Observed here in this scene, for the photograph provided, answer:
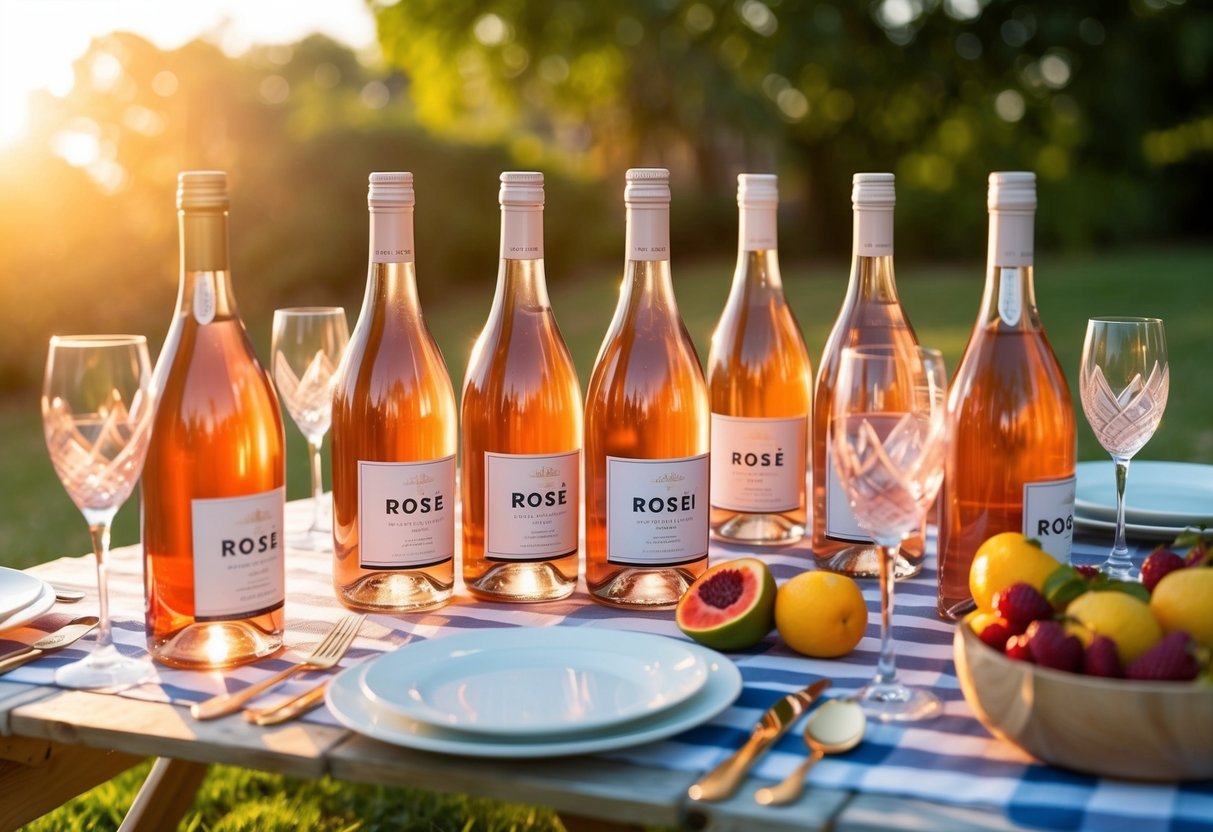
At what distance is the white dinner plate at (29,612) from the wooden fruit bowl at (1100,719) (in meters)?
1.31

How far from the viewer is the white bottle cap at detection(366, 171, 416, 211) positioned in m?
1.96

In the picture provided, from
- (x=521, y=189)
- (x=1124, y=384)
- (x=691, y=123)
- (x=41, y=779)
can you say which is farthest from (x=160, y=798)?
(x=691, y=123)

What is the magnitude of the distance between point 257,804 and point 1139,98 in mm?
16652

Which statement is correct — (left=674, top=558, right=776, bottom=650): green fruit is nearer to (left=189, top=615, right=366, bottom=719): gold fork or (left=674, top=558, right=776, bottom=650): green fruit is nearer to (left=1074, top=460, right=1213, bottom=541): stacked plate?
(left=189, top=615, right=366, bottom=719): gold fork

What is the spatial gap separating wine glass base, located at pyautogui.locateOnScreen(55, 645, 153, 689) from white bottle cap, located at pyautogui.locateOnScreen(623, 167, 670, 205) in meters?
1.00

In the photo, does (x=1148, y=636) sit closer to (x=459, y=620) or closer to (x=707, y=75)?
(x=459, y=620)

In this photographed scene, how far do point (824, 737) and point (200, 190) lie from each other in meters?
1.07

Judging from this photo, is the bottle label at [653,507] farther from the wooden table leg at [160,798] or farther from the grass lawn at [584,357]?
the grass lawn at [584,357]

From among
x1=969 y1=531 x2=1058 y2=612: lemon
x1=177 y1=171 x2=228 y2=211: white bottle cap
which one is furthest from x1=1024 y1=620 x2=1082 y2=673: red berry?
x1=177 y1=171 x2=228 y2=211: white bottle cap

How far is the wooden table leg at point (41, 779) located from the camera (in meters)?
1.78

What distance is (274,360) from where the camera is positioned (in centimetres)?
251

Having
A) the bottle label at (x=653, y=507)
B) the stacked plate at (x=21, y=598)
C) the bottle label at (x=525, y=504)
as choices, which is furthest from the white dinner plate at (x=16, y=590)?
the bottle label at (x=653, y=507)

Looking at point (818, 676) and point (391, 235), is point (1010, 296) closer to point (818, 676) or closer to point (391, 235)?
point (818, 676)

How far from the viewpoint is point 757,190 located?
2406 mm
